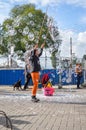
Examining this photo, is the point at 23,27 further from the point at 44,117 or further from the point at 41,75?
the point at 44,117

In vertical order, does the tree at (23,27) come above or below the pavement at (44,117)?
above

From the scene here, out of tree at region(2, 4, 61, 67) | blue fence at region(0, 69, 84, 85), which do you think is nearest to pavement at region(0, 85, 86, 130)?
blue fence at region(0, 69, 84, 85)

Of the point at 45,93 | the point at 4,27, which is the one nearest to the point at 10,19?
the point at 4,27

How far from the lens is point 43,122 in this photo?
347 inches

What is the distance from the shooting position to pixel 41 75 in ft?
89.7

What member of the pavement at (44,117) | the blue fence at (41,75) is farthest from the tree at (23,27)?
the pavement at (44,117)

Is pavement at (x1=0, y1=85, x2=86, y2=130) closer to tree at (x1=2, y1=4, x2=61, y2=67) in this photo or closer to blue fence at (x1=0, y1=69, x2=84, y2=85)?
blue fence at (x1=0, y1=69, x2=84, y2=85)

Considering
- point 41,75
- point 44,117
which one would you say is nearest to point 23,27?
point 41,75

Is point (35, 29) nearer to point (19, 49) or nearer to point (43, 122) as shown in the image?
point (19, 49)

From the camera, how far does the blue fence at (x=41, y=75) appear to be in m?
27.8

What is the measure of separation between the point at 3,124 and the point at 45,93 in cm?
783

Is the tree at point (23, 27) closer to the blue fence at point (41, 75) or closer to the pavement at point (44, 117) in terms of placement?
the blue fence at point (41, 75)

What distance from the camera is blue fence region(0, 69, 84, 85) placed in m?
27.8

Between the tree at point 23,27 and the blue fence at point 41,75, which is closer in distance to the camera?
the blue fence at point 41,75
